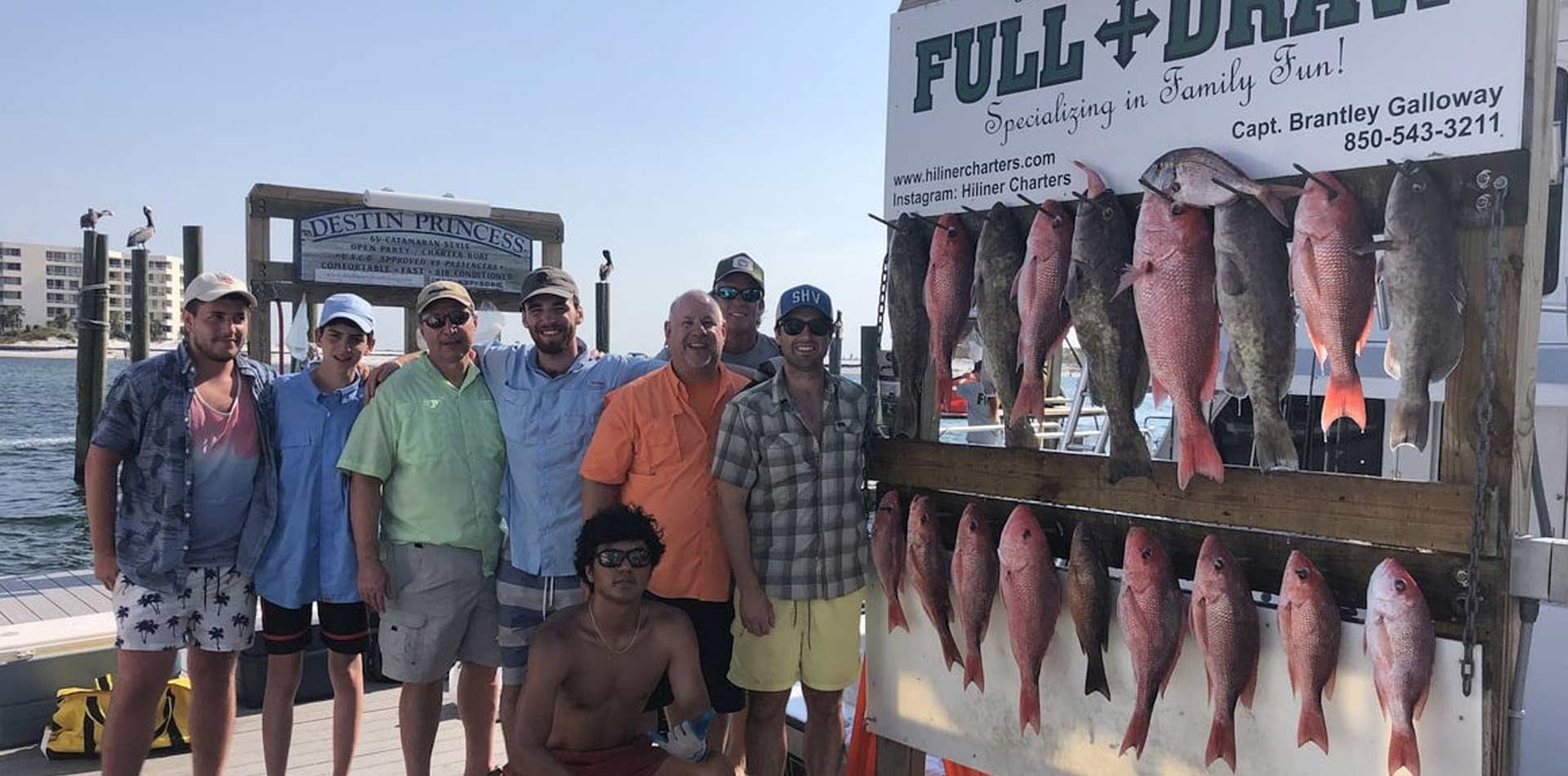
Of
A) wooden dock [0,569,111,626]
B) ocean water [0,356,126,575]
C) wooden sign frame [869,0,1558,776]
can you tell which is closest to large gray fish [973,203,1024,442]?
wooden sign frame [869,0,1558,776]

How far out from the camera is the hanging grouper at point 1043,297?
8.96 feet

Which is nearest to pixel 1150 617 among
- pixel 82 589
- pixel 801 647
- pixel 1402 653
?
pixel 1402 653

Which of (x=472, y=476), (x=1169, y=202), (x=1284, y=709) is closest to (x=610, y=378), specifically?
(x=472, y=476)

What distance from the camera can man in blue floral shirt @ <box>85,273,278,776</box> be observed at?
10.7ft

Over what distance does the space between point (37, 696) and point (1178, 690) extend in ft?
13.6

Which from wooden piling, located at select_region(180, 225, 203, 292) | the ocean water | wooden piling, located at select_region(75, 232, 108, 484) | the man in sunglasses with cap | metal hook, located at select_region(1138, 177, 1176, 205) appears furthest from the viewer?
the ocean water

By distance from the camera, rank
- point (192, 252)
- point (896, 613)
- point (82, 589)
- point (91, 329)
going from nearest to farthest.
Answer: point (896, 613) < point (82, 589) < point (192, 252) < point (91, 329)

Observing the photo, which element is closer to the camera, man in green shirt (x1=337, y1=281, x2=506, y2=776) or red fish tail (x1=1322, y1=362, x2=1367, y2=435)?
red fish tail (x1=1322, y1=362, x2=1367, y2=435)

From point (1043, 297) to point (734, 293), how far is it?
1.50 meters

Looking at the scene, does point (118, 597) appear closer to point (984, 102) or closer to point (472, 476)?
point (472, 476)

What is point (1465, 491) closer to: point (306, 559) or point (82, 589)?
point (306, 559)

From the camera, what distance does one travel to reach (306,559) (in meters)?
3.49

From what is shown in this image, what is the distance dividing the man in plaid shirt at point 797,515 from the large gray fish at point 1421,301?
151 cm

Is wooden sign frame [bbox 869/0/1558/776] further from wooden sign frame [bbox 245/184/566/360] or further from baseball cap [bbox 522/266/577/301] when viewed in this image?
wooden sign frame [bbox 245/184/566/360]
